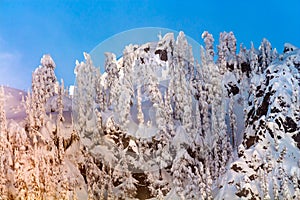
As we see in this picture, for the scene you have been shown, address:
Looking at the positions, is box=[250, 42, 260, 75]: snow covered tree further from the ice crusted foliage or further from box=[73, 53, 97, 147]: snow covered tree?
box=[73, 53, 97, 147]: snow covered tree

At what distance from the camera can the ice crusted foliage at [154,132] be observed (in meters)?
21.0

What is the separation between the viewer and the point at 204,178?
71.0ft

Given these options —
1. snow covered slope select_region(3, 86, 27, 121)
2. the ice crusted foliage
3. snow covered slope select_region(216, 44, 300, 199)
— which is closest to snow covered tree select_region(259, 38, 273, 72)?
the ice crusted foliage

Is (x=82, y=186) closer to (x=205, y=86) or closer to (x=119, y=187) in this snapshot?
(x=119, y=187)

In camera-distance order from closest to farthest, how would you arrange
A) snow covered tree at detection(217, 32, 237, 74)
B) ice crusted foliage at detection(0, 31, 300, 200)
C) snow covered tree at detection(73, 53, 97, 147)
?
ice crusted foliage at detection(0, 31, 300, 200) → snow covered tree at detection(73, 53, 97, 147) → snow covered tree at detection(217, 32, 237, 74)

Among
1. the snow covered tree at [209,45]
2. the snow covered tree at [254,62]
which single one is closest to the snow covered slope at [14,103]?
the snow covered tree at [209,45]

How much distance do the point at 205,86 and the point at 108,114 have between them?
21.0 feet

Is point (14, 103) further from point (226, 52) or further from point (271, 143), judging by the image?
point (271, 143)

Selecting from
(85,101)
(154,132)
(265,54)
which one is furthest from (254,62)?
(85,101)

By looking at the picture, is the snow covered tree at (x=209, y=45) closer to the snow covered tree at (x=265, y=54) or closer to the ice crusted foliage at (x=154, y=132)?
the ice crusted foliage at (x=154, y=132)

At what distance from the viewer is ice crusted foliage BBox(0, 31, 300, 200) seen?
2098 cm

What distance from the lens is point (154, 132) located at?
22344mm

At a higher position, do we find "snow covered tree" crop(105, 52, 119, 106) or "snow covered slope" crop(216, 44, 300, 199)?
"snow covered tree" crop(105, 52, 119, 106)

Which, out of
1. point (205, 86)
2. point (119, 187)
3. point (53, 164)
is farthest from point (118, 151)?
point (205, 86)
